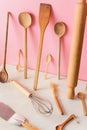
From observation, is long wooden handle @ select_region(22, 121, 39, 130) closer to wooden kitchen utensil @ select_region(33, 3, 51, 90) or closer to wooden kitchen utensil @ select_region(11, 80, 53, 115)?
wooden kitchen utensil @ select_region(11, 80, 53, 115)

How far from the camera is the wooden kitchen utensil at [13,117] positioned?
2.17ft

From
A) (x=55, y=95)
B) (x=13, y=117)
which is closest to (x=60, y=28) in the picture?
(x=55, y=95)

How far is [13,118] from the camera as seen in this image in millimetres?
678

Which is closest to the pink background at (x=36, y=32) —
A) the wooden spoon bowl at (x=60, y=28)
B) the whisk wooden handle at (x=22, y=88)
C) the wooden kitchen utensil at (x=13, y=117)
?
the wooden spoon bowl at (x=60, y=28)

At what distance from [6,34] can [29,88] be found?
235 millimetres

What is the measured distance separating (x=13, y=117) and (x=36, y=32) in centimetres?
34

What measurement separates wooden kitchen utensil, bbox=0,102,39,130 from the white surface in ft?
0.04

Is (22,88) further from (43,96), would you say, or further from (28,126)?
(28,126)

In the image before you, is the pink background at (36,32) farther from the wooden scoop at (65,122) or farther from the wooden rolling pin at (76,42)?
the wooden scoop at (65,122)

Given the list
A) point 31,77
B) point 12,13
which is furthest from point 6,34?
point 31,77

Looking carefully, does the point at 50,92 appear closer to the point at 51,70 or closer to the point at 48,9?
the point at 51,70

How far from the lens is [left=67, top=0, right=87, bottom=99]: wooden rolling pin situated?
2.23ft

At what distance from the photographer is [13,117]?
68 cm

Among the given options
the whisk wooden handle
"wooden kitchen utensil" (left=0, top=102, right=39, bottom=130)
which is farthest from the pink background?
"wooden kitchen utensil" (left=0, top=102, right=39, bottom=130)
